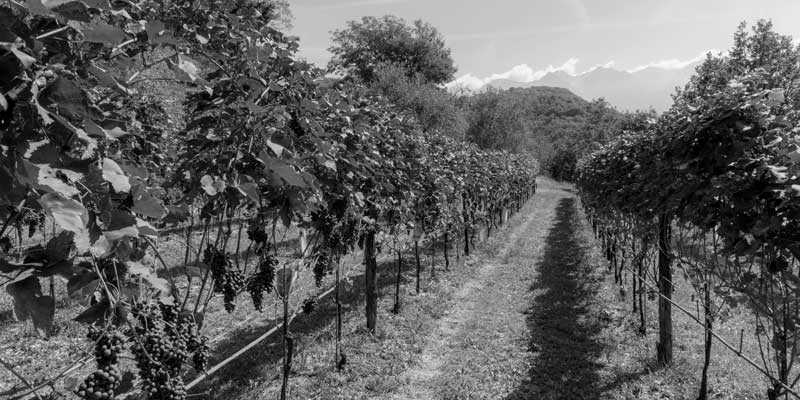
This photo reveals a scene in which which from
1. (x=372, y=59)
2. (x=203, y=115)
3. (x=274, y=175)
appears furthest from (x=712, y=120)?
(x=372, y=59)

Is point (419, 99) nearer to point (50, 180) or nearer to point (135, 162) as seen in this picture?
point (135, 162)

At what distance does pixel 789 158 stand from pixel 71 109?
12.8ft

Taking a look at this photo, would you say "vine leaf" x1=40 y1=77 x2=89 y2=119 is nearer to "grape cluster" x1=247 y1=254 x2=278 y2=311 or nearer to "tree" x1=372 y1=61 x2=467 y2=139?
"grape cluster" x1=247 y1=254 x2=278 y2=311

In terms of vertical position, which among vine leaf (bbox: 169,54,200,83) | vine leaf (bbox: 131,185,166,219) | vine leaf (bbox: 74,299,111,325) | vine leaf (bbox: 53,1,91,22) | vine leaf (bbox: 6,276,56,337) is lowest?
vine leaf (bbox: 74,299,111,325)

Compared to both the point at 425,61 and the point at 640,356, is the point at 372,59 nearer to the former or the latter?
the point at 425,61

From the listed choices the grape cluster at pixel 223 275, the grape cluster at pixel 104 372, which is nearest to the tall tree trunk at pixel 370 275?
the grape cluster at pixel 223 275

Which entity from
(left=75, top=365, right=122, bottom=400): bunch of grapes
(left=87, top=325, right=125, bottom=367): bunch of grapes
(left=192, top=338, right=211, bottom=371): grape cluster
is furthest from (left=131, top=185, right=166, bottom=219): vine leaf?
(left=192, top=338, right=211, bottom=371): grape cluster

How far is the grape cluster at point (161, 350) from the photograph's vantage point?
169 cm

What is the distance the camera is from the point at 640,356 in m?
6.64

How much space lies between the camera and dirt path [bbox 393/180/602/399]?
18.9ft

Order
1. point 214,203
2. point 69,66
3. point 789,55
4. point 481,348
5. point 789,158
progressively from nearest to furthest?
point 69,66 → point 214,203 → point 789,158 → point 481,348 → point 789,55

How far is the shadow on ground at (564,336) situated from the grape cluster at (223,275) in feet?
13.8

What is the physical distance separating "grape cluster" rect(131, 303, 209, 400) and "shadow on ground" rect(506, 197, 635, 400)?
4.64m

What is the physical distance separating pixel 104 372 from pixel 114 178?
676 mm
